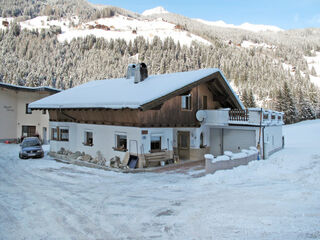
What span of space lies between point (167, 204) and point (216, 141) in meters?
12.1

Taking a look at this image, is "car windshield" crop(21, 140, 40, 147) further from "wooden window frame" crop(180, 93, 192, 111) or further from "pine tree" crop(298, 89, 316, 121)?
"pine tree" crop(298, 89, 316, 121)

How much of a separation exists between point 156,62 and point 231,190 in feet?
393

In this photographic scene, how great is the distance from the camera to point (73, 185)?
12.6 meters

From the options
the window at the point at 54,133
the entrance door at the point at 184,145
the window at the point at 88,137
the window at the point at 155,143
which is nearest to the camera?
the window at the point at 155,143

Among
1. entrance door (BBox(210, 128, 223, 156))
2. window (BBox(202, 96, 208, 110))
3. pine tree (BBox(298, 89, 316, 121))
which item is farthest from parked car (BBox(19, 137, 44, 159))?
pine tree (BBox(298, 89, 316, 121))

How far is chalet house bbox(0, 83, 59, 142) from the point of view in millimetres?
32062

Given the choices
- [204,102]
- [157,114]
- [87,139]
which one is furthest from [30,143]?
[204,102]

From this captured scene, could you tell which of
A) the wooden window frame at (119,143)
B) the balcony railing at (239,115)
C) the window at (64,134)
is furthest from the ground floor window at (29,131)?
the balcony railing at (239,115)

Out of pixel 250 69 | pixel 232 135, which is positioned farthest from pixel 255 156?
pixel 250 69

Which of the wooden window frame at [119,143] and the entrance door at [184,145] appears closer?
the wooden window frame at [119,143]

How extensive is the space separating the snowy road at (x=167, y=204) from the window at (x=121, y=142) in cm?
294

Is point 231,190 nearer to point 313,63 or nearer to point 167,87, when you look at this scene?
point 167,87

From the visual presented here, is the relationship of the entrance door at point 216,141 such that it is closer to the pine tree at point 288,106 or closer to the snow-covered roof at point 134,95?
the snow-covered roof at point 134,95

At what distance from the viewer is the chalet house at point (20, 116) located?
3206cm
